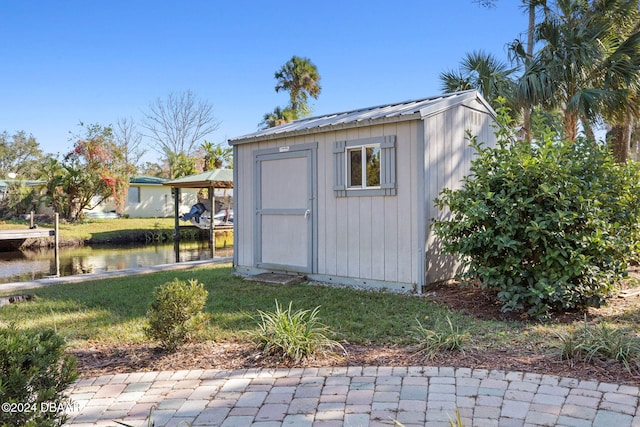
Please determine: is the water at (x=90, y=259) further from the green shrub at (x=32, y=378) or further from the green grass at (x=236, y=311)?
the green shrub at (x=32, y=378)

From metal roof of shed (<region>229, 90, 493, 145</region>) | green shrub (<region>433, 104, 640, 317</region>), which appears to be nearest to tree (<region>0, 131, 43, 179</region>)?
metal roof of shed (<region>229, 90, 493, 145</region>)

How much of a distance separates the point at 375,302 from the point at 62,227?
17.5m

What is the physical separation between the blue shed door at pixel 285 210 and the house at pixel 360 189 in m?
0.02

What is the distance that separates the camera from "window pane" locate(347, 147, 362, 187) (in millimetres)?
6047

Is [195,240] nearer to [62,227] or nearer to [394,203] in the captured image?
[62,227]

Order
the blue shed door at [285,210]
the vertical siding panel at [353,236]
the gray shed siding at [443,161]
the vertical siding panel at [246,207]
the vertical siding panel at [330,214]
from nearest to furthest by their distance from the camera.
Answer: the gray shed siding at [443,161]
the vertical siding panel at [353,236]
the vertical siding panel at [330,214]
the blue shed door at [285,210]
the vertical siding panel at [246,207]

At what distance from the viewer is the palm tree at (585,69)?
29.2 ft

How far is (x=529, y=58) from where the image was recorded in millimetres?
10945

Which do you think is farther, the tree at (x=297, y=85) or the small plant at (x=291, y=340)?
the tree at (x=297, y=85)

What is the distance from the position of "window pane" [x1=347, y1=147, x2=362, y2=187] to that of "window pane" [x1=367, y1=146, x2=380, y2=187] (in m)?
0.14

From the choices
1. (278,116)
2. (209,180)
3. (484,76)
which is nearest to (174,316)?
(484,76)

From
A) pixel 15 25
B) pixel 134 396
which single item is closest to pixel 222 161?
pixel 15 25

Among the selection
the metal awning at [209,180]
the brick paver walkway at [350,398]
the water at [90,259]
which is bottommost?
the water at [90,259]

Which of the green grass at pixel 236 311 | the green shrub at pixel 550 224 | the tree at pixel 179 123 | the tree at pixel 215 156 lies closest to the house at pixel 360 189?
the green grass at pixel 236 311
